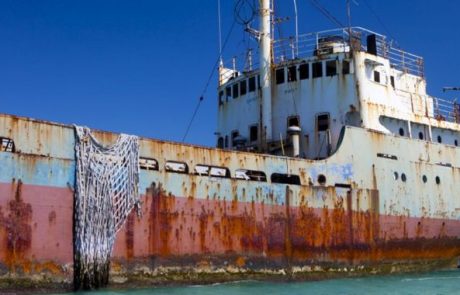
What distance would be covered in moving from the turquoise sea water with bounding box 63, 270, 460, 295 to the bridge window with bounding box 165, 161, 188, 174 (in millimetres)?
2834

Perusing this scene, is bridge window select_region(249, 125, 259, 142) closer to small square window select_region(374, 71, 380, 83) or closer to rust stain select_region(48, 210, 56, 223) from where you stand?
small square window select_region(374, 71, 380, 83)

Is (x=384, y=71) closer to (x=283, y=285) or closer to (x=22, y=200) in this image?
(x=283, y=285)

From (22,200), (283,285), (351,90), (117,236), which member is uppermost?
(351,90)

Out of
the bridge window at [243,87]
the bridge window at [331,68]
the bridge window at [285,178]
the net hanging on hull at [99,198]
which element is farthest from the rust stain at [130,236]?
the bridge window at [331,68]

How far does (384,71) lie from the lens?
803 inches

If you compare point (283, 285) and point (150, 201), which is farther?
point (283, 285)

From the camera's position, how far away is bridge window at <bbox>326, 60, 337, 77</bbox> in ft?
63.5

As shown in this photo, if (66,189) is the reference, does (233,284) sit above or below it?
below

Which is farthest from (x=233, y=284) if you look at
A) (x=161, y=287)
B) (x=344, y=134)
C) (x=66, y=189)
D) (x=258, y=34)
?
(x=258, y=34)

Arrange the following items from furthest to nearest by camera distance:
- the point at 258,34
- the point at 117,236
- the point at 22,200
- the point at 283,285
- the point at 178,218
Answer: the point at 258,34 → the point at 283,285 → the point at 178,218 → the point at 117,236 → the point at 22,200

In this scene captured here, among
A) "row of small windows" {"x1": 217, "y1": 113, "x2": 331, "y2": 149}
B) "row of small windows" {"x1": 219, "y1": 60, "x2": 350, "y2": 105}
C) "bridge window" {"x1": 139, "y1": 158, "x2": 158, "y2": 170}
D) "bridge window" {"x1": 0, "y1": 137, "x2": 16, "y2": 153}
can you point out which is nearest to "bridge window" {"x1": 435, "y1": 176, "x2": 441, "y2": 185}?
"row of small windows" {"x1": 217, "y1": 113, "x2": 331, "y2": 149}

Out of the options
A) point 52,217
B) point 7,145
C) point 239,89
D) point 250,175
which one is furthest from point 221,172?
point 239,89

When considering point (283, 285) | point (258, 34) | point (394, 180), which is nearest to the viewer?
point (283, 285)

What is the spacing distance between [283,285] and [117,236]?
4664 mm
